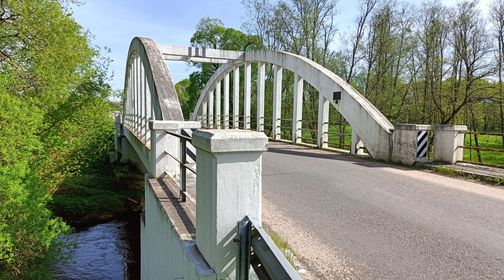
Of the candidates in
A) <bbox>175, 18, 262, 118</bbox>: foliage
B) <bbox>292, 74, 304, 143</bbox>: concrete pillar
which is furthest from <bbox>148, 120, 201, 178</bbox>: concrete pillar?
<bbox>175, 18, 262, 118</bbox>: foliage

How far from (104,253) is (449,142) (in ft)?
37.3

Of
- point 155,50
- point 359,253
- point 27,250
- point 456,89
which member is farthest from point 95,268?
point 456,89

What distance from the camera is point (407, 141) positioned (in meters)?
8.72

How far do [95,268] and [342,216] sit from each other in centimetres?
934

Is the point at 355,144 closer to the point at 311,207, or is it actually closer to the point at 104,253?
the point at 311,207

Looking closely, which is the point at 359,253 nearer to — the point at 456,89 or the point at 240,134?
the point at 240,134

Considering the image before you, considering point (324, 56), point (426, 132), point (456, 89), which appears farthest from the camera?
point (324, 56)

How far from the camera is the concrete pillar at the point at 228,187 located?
94.5 inches

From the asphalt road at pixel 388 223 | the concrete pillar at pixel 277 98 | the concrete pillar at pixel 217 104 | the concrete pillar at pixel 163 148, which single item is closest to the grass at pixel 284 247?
the asphalt road at pixel 388 223

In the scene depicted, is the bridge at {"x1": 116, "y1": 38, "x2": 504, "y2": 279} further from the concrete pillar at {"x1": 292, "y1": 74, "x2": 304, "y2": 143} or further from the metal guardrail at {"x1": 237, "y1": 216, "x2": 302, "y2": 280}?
the concrete pillar at {"x1": 292, "y1": 74, "x2": 304, "y2": 143}

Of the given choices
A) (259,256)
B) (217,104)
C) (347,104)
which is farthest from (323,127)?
(217,104)

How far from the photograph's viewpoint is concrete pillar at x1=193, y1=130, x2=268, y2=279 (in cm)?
240

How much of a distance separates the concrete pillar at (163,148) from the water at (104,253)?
644 centimetres

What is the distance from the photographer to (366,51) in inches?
916
